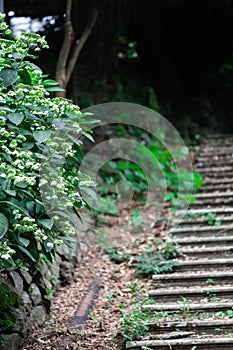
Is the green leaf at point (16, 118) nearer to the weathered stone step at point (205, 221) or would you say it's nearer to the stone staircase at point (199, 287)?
the stone staircase at point (199, 287)

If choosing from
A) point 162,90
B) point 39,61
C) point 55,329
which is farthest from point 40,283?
point 162,90

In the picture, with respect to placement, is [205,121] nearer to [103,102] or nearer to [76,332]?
[103,102]

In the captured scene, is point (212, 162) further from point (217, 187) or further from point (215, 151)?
point (217, 187)

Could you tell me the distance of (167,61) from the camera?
8.45 meters

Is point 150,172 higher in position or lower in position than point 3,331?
higher

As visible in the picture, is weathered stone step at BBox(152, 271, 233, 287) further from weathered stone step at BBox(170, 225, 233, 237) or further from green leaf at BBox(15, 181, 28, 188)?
green leaf at BBox(15, 181, 28, 188)

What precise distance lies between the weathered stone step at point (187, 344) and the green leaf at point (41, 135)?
4.79 feet

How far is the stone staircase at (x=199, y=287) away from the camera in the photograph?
314 centimetres

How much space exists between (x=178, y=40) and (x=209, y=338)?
20.8 ft

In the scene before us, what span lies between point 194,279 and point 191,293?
231 mm

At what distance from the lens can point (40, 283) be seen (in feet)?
11.8

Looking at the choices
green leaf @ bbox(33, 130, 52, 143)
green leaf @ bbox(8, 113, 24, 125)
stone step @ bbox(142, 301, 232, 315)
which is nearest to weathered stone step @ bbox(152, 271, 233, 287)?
stone step @ bbox(142, 301, 232, 315)

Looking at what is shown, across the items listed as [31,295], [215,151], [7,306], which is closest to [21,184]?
[7,306]

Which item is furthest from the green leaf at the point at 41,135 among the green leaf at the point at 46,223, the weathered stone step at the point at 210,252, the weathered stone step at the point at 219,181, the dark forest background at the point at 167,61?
the dark forest background at the point at 167,61
